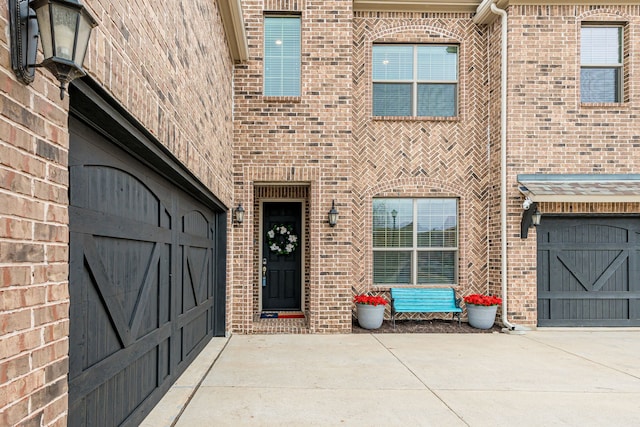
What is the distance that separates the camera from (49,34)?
1529 mm

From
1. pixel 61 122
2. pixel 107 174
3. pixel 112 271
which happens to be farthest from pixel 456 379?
pixel 61 122

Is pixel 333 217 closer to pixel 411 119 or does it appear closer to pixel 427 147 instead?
pixel 427 147

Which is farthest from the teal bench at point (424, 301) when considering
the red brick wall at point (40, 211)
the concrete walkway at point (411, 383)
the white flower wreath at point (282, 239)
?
the red brick wall at point (40, 211)

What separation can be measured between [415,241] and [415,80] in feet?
10.8

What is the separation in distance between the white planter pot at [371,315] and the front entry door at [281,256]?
1609 millimetres

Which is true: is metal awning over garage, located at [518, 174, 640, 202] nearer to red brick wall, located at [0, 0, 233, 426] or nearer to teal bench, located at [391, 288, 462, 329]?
teal bench, located at [391, 288, 462, 329]

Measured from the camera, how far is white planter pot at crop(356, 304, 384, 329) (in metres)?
7.98

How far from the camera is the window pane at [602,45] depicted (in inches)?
335

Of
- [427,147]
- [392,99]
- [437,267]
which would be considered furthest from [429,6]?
[437,267]

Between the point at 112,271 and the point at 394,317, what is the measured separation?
632cm

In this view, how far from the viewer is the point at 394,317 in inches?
328

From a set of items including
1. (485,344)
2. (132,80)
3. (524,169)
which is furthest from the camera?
(524,169)

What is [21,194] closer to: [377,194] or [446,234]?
[377,194]

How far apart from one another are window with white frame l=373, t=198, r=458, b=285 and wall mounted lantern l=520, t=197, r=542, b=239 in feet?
4.10
